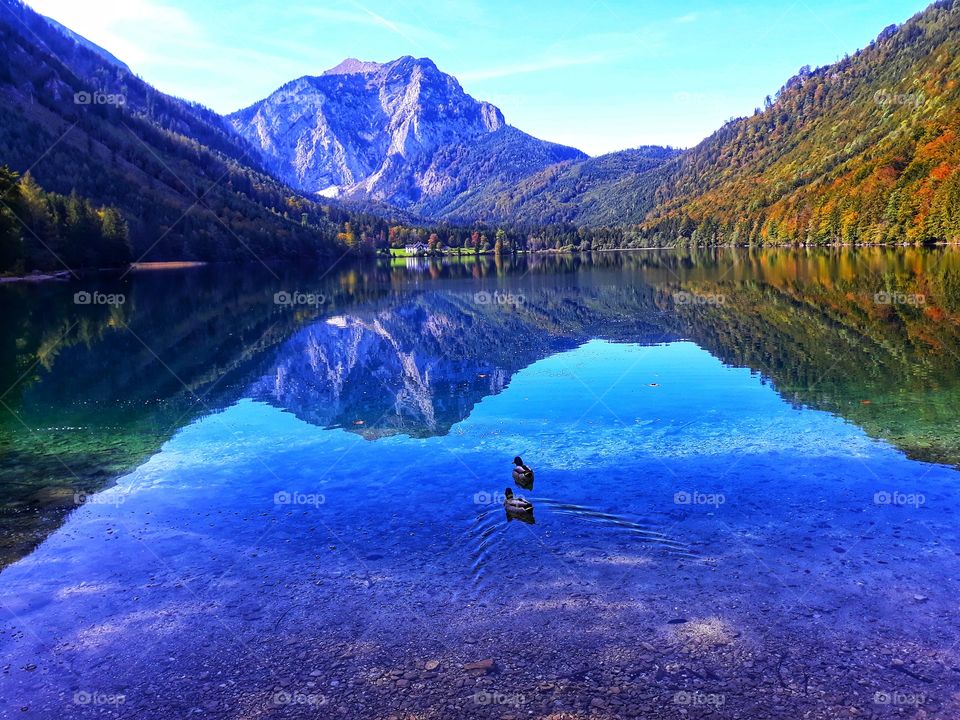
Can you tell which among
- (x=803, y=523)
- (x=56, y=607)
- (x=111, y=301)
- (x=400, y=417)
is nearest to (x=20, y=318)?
(x=111, y=301)

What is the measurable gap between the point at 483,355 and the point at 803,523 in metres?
29.0

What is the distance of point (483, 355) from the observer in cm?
4331

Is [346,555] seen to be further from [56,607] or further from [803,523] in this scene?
[803,523]
